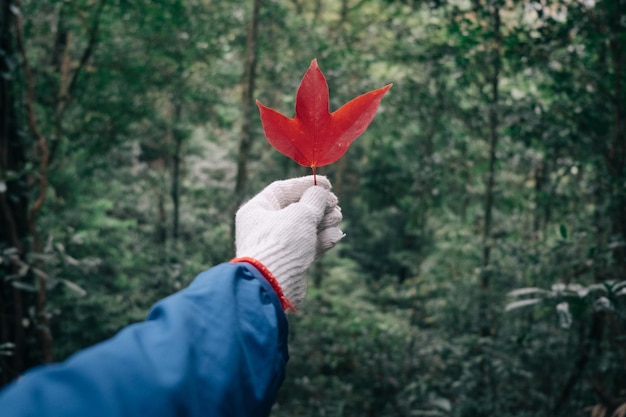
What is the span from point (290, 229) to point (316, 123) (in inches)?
10.4

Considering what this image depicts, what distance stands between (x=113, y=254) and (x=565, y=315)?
20.2 feet

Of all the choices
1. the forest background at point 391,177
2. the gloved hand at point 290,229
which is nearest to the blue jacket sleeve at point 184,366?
the gloved hand at point 290,229

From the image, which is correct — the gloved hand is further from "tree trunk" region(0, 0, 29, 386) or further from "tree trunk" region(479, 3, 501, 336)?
"tree trunk" region(479, 3, 501, 336)

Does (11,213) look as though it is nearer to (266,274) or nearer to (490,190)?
(266,274)

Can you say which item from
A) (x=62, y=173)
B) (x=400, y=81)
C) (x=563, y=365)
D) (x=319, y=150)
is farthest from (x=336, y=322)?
(x=319, y=150)

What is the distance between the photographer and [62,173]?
5383 mm

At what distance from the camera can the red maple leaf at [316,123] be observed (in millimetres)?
1021

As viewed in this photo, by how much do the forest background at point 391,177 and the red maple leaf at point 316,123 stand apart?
1221 mm

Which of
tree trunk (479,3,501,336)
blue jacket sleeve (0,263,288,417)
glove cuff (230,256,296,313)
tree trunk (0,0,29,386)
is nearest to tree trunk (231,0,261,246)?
tree trunk (0,0,29,386)

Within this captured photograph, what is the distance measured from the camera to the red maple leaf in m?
1.02

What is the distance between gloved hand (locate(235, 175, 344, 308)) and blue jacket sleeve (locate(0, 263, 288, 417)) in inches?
6.6

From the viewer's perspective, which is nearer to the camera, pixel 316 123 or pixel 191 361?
pixel 191 361

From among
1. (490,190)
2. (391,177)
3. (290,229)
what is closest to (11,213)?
(290,229)

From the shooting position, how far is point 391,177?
800cm
